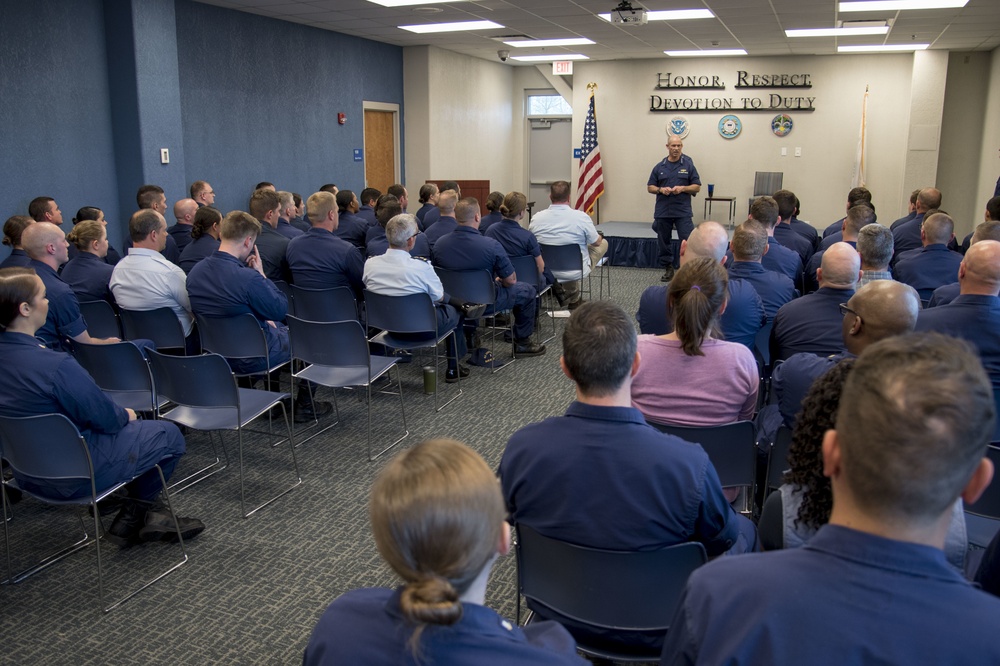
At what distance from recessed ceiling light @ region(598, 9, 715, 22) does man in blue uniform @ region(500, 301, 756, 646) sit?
755cm

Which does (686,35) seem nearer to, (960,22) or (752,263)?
(960,22)

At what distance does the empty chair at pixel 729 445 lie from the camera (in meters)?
2.66

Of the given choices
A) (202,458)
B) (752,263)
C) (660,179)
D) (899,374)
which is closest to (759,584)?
(899,374)

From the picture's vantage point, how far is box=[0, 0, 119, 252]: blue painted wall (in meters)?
6.74

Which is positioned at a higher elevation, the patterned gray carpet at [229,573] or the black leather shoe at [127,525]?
the black leather shoe at [127,525]

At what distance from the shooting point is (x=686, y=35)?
10375mm

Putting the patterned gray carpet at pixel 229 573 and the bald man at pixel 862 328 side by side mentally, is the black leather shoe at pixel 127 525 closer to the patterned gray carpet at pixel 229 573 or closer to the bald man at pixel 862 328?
the patterned gray carpet at pixel 229 573

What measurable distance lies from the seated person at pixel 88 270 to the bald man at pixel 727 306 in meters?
3.11

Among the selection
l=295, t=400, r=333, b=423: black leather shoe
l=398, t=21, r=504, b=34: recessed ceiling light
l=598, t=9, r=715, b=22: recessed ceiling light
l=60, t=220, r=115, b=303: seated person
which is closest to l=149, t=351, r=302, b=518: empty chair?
l=60, t=220, r=115, b=303: seated person


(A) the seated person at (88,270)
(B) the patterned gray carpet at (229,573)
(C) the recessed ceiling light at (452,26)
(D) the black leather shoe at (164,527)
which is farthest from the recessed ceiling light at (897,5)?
(D) the black leather shoe at (164,527)

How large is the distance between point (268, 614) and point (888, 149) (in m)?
12.3

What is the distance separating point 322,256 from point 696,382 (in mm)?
3323

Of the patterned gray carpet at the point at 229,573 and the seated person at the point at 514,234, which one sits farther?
the seated person at the point at 514,234

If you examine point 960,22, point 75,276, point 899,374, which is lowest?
point 75,276
